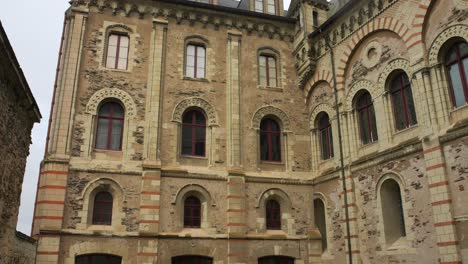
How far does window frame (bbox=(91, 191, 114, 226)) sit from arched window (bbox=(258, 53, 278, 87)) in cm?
834

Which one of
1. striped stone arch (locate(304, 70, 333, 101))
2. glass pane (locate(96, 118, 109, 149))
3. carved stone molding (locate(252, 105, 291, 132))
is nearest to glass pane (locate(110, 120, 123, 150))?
glass pane (locate(96, 118, 109, 149))

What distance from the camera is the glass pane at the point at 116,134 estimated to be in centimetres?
1683

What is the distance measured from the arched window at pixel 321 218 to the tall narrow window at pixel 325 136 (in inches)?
76.7

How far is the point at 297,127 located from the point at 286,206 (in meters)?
3.60

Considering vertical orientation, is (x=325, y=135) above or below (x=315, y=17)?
below

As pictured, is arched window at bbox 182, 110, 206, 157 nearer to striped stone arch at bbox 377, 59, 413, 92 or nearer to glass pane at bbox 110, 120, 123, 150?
glass pane at bbox 110, 120, 123, 150

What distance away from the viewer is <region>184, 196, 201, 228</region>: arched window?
16.7 meters

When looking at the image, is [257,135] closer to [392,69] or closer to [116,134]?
[116,134]

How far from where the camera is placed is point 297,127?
19.1m

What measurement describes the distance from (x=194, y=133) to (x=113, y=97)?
3.55 metres

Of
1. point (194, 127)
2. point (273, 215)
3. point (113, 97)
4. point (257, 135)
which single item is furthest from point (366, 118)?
point (113, 97)

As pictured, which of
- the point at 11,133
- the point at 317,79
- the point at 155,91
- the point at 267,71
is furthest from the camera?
the point at 267,71

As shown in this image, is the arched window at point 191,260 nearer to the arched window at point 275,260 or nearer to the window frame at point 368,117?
the arched window at point 275,260

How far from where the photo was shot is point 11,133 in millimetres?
8578
